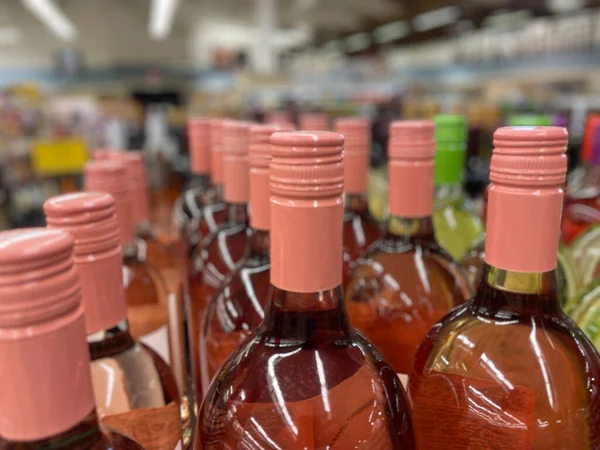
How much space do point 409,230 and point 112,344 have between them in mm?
324

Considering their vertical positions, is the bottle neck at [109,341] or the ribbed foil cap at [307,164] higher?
the ribbed foil cap at [307,164]

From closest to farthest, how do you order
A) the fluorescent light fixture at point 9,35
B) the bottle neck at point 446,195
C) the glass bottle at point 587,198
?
1. the bottle neck at point 446,195
2. the glass bottle at point 587,198
3. the fluorescent light fixture at point 9,35

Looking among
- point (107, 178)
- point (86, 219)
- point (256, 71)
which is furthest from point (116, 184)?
point (256, 71)

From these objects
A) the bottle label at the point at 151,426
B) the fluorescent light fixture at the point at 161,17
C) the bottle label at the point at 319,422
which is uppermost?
the fluorescent light fixture at the point at 161,17

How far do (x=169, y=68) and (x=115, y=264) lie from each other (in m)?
10.5

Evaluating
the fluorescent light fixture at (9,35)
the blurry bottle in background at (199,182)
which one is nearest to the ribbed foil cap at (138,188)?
the blurry bottle in background at (199,182)

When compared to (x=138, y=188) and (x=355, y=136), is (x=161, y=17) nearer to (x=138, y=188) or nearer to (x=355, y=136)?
(x=138, y=188)

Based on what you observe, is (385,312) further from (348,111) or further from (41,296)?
(348,111)

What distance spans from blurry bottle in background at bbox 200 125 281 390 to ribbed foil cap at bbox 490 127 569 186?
0.23 m

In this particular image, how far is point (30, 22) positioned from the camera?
9703 millimetres

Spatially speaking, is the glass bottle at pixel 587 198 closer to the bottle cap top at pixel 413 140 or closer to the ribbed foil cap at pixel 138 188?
the bottle cap top at pixel 413 140

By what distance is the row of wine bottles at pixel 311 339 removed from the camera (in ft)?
0.94

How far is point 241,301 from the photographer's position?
1.89 feet

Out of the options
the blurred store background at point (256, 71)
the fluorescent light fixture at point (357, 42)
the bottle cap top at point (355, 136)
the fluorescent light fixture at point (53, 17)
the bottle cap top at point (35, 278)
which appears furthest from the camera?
the fluorescent light fixture at point (357, 42)
